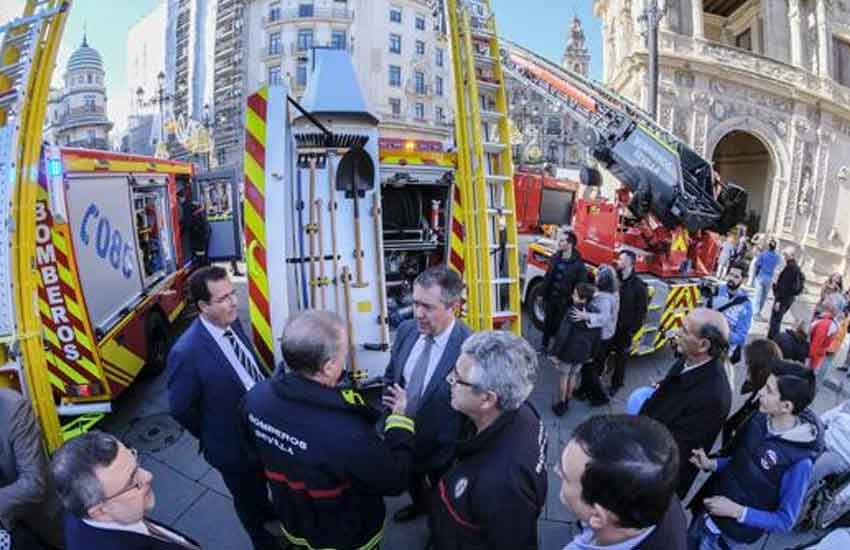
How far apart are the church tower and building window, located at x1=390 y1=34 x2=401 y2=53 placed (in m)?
31.3

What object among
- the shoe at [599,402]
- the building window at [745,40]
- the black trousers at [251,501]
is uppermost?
the building window at [745,40]

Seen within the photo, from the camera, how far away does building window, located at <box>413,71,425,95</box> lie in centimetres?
4402

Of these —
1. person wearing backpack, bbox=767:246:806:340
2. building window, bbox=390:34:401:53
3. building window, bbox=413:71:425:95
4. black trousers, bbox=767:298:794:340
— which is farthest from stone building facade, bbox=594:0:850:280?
building window, bbox=390:34:401:53

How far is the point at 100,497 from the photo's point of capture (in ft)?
4.52

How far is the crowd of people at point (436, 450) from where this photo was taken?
51.9 inches

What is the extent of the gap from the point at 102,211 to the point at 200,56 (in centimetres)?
4812

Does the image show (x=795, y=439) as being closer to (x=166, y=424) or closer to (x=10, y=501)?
(x=10, y=501)

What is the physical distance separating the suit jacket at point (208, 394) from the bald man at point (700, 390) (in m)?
2.39

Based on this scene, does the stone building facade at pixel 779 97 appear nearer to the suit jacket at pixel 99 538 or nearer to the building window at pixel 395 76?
the suit jacket at pixel 99 538

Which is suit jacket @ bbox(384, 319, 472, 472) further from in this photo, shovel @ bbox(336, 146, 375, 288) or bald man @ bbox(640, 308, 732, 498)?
shovel @ bbox(336, 146, 375, 288)

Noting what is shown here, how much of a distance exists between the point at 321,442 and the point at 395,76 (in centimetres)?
4623

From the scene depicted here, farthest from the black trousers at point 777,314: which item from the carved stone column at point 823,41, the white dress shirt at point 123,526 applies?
the carved stone column at point 823,41

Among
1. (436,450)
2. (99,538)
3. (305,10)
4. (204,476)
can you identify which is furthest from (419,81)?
(99,538)

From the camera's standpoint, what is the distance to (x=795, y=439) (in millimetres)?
1978
